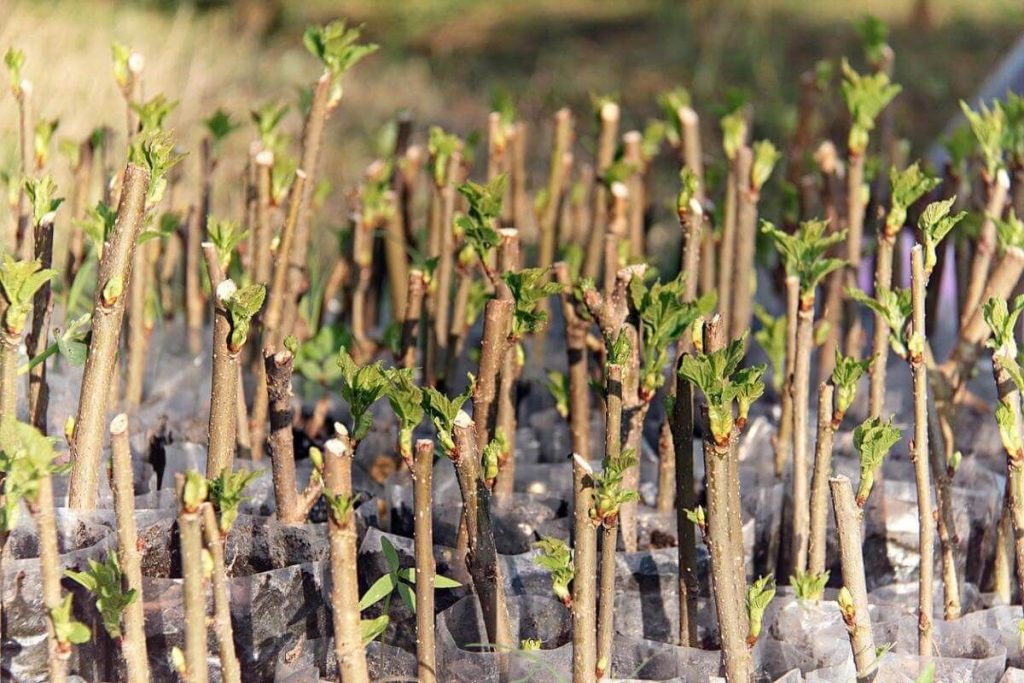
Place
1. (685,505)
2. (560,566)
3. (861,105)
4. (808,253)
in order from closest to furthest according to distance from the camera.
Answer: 1. (560,566)
2. (685,505)
3. (808,253)
4. (861,105)

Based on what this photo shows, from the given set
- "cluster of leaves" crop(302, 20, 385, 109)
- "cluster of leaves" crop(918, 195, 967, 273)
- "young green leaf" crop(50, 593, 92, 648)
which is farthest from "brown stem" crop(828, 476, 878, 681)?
"cluster of leaves" crop(302, 20, 385, 109)

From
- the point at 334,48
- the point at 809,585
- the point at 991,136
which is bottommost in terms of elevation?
A: the point at 809,585

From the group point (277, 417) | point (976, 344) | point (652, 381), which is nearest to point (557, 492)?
point (652, 381)

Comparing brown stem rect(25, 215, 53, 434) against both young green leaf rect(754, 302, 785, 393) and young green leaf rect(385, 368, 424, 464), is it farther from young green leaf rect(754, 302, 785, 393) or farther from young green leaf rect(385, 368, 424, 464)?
young green leaf rect(754, 302, 785, 393)

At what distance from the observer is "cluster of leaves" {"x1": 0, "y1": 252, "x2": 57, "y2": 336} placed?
101 cm

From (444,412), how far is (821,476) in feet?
1.30

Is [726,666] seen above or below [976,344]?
below

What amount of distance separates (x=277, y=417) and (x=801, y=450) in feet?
1.78

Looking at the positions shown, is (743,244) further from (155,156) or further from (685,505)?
(155,156)

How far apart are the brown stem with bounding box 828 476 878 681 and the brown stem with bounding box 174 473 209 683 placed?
1.69 ft

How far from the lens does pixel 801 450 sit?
129cm

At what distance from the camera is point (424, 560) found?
1024 millimetres

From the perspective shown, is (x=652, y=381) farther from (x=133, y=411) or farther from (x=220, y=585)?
(x=133, y=411)

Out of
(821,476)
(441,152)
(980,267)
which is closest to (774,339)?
(980,267)
